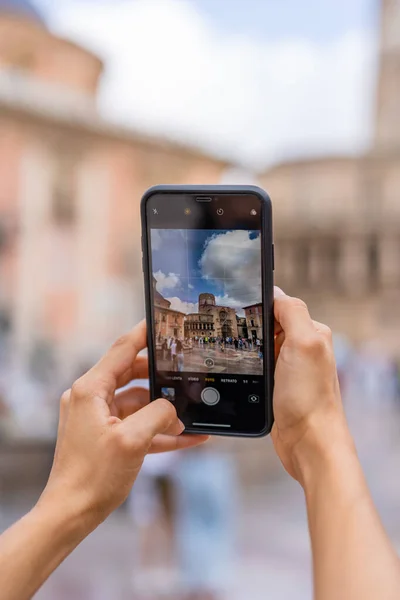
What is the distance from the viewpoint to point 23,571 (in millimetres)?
315

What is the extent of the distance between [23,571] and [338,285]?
423 cm

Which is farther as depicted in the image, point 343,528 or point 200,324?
point 200,324

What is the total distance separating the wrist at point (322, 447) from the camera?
0.32m

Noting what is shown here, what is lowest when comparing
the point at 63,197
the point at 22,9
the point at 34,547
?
the point at 34,547

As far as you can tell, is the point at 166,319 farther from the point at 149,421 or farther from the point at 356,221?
the point at 356,221

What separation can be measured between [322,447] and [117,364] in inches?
5.0

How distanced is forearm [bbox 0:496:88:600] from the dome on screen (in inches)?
140

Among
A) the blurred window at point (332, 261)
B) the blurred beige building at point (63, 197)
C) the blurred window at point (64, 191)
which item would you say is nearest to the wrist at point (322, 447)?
the blurred beige building at point (63, 197)

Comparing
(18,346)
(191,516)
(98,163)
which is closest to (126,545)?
(191,516)

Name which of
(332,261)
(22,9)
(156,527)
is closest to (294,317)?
(156,527)

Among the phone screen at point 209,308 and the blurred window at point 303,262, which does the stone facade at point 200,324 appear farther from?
the blurred window at point 303,262

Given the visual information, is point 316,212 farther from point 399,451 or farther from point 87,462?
point 87,462

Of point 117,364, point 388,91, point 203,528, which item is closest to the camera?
point 117,364

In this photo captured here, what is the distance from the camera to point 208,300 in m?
0.42
